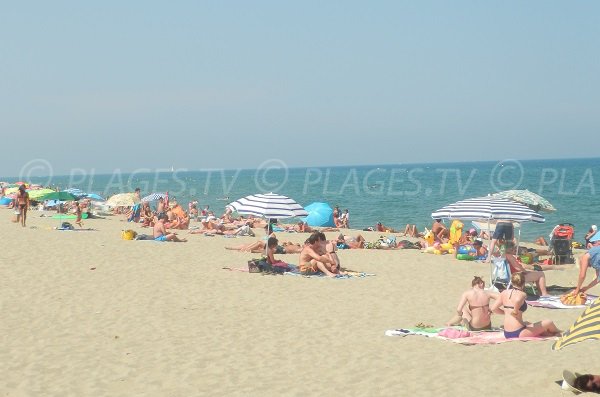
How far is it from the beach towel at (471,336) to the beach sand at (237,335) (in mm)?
152

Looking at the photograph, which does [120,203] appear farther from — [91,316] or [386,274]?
[91,316]

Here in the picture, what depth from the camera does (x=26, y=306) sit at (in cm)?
959

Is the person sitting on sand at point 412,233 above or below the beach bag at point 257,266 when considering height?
below

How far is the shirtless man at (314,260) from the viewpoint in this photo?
44.0 feet

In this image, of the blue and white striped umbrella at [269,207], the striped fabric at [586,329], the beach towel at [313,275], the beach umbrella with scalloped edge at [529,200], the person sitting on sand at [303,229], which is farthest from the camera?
the person sitting on sand at [303,229]

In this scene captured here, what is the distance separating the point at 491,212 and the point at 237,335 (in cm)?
616

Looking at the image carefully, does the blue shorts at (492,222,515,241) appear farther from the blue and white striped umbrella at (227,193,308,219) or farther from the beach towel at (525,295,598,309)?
the blue and white striped umbrella at (227,193,308,219)

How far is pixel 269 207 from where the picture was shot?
1448 centimetres

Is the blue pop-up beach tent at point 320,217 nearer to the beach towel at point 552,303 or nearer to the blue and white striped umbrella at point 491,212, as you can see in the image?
the blue and white striped umbrella at point 491,212

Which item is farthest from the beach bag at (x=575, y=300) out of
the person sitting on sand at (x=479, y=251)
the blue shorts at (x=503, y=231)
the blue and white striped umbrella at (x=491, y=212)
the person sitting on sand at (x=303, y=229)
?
the person sitting on sand at (x=303, y=229)

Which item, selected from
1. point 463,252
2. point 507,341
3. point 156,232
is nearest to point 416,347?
point 507,341

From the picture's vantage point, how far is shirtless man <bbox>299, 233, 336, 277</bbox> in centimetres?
1341

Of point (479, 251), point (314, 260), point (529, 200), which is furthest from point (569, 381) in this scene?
point (529, 200)

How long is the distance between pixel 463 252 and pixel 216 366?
10896 millimetres
